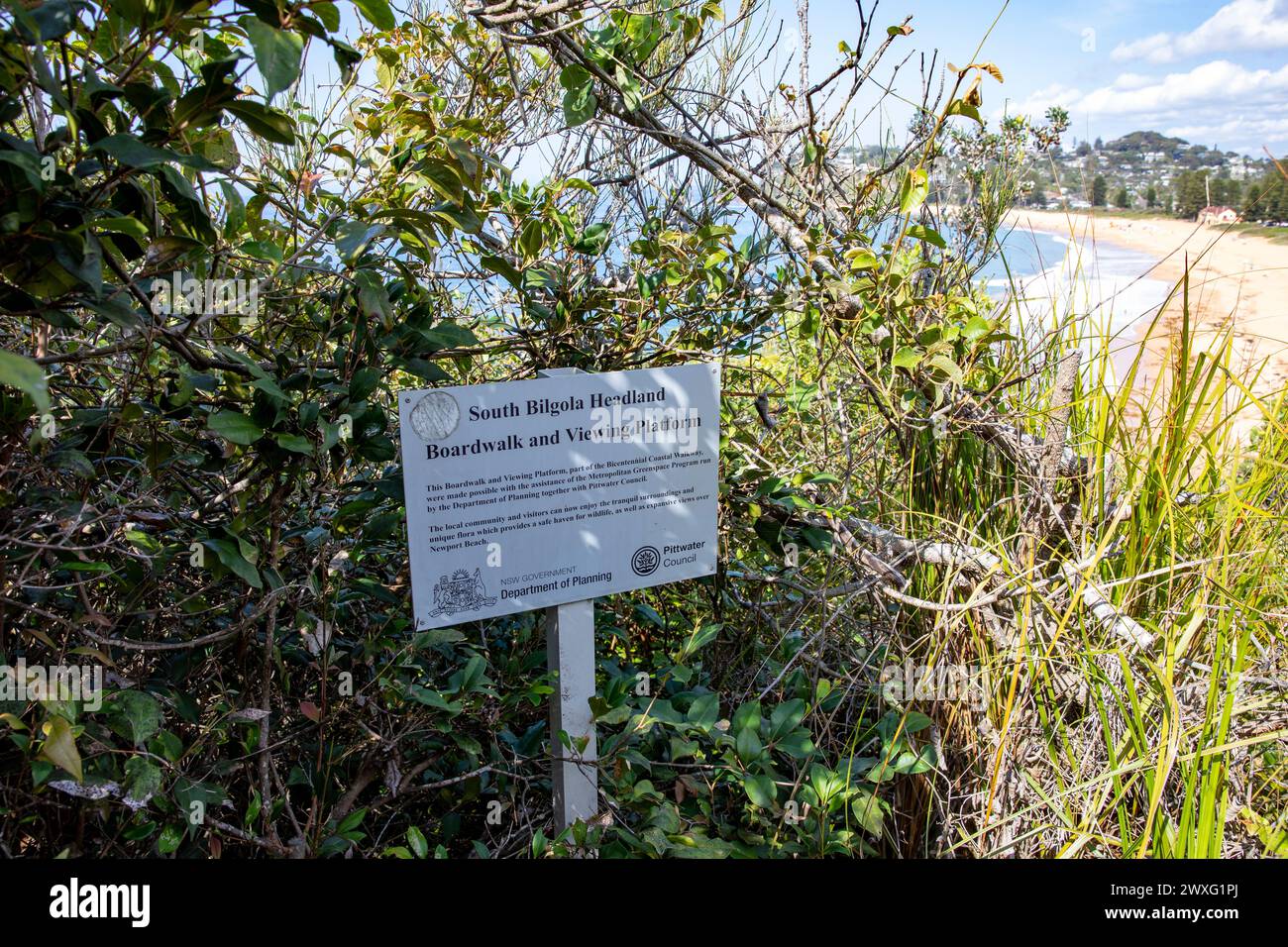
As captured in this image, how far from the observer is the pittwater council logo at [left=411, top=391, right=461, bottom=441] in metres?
1.85

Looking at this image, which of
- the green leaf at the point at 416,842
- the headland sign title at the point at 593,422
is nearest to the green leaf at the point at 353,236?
the headland sign title at the point at 593,422

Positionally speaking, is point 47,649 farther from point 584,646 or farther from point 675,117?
point 675,117

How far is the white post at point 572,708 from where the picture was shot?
6.73ft

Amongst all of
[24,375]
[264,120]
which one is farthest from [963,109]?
[24,375]

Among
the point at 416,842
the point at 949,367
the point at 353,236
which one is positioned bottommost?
the point at 416,842

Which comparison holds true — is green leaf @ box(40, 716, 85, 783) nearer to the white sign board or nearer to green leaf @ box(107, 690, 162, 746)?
green leaf @ box(107, 690, 162, 746)

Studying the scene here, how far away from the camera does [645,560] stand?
7.15ft

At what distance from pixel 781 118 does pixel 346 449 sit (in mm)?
2111

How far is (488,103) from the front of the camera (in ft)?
9.63

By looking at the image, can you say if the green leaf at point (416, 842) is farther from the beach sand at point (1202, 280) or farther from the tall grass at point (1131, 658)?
the beach sand at point (1202, 280)

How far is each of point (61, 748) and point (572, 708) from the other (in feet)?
3.23

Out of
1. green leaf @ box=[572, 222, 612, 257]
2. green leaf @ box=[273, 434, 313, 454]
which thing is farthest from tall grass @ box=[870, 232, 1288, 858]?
green leaf @ box=[273, 434, 313, 454]

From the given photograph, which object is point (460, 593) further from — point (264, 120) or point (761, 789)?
point (264, 120)

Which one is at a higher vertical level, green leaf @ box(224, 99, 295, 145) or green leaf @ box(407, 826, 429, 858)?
green leaf @ box(224, 99, 295, 145)
